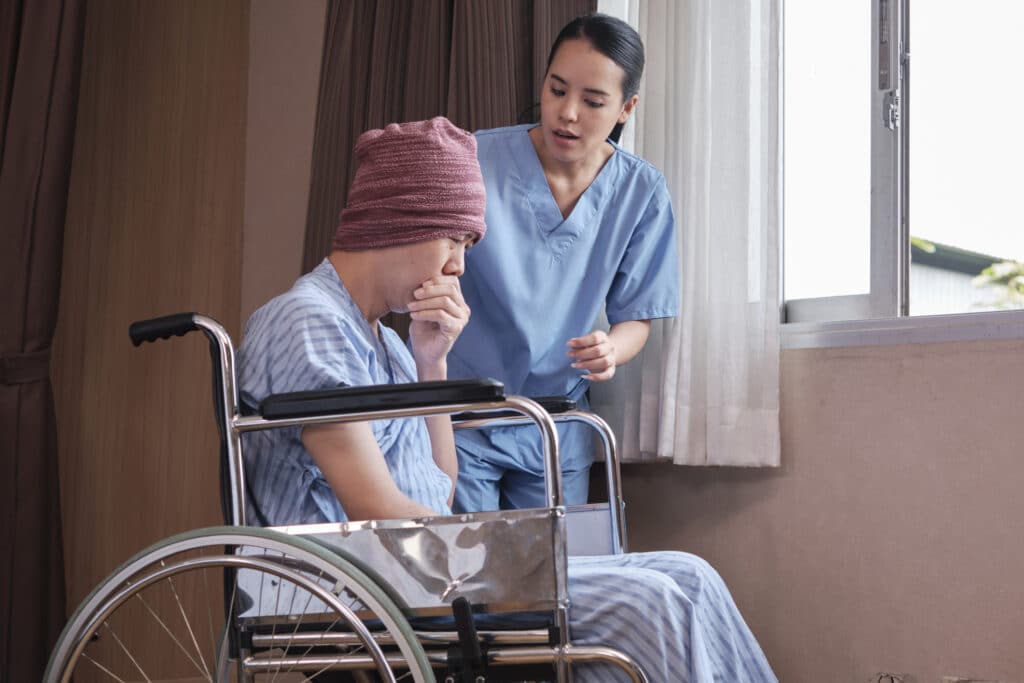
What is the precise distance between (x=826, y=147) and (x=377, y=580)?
50.5 inches

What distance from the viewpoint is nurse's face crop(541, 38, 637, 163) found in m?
1.92

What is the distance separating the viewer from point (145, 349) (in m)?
2.68

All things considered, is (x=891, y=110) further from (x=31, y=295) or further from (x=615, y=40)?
(x=31, y=295)

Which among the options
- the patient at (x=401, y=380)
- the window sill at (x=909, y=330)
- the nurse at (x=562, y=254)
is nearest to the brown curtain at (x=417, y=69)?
the nurse at (x=562, y=254)

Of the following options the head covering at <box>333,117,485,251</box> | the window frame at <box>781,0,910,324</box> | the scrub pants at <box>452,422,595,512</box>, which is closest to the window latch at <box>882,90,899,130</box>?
the window frame at <box>781,0,910,324</box>

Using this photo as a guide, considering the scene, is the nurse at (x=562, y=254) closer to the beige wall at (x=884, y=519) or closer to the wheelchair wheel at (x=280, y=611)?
the beige wall at (x=884, y=519)

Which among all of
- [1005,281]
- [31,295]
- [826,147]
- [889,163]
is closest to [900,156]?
[889,163]

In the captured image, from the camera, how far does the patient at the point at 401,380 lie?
3.73 feet

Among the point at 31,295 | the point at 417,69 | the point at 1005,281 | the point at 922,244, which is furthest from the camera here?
the point at 417,69

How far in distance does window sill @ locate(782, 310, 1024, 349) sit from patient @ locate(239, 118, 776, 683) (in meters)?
0.66

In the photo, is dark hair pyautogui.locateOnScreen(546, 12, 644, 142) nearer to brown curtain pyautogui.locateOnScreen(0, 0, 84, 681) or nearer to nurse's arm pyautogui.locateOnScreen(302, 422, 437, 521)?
nurse's arm pyautogui.locateOnScreen(302, 422, 437, 521)

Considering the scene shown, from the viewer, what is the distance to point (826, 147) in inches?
79.5

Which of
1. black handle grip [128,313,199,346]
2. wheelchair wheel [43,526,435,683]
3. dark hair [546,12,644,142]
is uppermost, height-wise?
dark hair [546,12,644,142]

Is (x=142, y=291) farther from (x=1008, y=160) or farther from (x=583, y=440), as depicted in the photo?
(x=1008, y=160)
